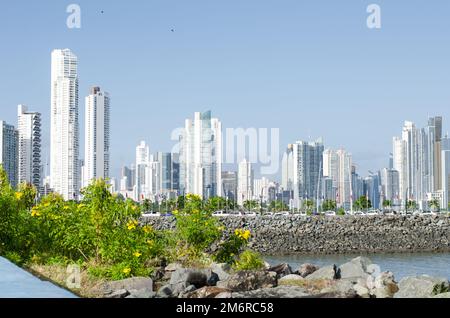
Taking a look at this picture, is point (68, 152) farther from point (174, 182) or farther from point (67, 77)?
point (174, 182)

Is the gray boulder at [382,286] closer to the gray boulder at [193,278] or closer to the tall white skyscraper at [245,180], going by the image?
the gray boulder at [193,278]

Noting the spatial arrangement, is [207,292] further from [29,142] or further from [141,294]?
[29,142]

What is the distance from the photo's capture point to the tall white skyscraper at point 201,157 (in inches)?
2613

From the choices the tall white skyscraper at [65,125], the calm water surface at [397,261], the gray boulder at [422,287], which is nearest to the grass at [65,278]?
the gray boulder at [422,287]

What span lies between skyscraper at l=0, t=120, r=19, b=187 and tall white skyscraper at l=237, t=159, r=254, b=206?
27.8m

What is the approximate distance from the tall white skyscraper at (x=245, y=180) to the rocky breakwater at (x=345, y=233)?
39.3 metres

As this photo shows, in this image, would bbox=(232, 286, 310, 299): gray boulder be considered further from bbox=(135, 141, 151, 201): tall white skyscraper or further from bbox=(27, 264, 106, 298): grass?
bbox=(135, 141, 151, 201): tall white skyscraper

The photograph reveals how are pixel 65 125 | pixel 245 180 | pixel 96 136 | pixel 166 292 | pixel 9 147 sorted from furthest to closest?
pixel 245 180, pixel 9 147, pixel 65 125, pixel 96 136, pixel 166 292

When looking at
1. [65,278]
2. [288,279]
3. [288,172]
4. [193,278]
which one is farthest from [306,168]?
[65,278]

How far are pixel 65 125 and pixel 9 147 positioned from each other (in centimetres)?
1453

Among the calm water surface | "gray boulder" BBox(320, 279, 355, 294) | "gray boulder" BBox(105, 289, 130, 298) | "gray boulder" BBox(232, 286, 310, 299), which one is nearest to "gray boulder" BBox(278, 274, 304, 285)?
"gray boulder" BBox(320, 279, 355, 294)

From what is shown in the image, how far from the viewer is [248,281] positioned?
9.82 metres

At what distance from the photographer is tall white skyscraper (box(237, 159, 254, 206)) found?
9100 cm
